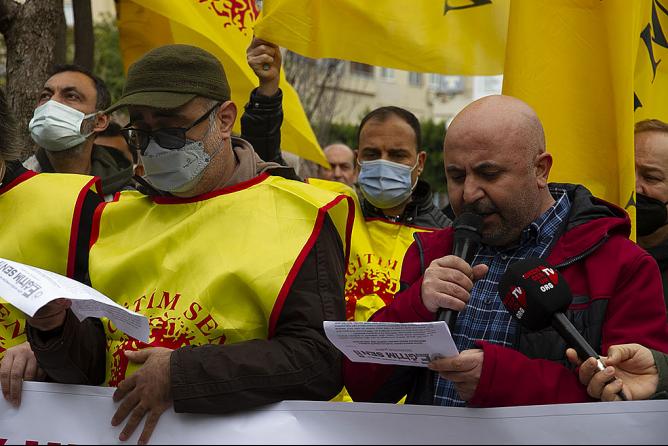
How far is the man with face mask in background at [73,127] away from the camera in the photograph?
4.94 m

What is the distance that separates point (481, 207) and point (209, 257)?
2.79 ft

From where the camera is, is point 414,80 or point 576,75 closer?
point 576,75

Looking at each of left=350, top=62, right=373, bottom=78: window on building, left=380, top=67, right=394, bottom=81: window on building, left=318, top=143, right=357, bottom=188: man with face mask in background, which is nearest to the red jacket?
left=318, top=143, right=357, bottom=188: man with face mask in background

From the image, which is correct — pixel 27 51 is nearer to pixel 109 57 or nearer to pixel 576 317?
pixel 576 317

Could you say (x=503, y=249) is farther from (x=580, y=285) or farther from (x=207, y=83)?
(x=207, y=83)

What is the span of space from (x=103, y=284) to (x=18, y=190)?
0.63 m

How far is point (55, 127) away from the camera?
16.2 feet

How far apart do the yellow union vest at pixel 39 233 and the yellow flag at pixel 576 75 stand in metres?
1.87

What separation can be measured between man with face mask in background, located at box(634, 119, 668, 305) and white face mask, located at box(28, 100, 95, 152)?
262 cm

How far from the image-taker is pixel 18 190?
11.8ft

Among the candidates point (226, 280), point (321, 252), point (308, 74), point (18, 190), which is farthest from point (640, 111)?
point (308, 74)

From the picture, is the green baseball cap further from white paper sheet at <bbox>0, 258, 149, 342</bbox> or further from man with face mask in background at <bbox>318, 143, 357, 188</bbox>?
man with face mask in background at <bbox>318, 143, 357, 188</bbox>

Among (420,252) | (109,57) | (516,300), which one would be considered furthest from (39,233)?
(109,57)

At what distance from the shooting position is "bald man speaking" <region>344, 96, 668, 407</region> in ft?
8.81
